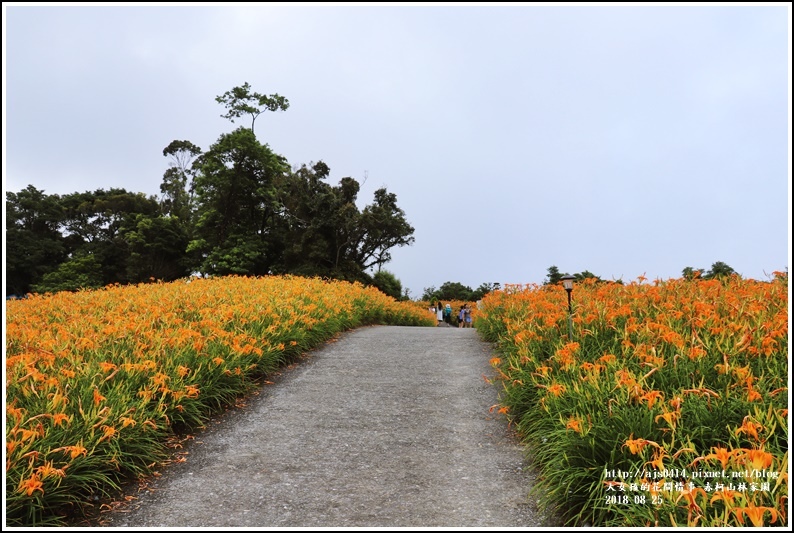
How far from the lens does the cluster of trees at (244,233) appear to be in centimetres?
2070

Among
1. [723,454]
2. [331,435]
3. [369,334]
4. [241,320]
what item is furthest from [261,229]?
[723,454]

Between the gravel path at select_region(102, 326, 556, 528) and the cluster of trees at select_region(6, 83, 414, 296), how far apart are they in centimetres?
1492

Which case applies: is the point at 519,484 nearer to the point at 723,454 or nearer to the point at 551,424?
the point at 551,424

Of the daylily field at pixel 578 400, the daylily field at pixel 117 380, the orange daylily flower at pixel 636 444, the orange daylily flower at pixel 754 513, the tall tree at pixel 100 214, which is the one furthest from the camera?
the tall tree at pixel 100 214

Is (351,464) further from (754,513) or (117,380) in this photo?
(754,513)

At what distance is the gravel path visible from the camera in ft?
8.58

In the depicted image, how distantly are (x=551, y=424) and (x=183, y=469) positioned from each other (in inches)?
104

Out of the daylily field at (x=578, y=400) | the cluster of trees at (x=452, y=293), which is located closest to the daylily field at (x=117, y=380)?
the daylily field at (x=578, y=400)

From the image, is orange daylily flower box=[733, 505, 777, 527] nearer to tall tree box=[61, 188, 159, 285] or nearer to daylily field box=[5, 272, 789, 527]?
daylily field box=[5, 272, 789, 527]

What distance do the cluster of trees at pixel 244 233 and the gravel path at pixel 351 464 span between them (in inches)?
587

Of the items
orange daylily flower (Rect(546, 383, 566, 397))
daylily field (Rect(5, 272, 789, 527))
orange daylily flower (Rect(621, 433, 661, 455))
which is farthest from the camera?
orange daylily flower (Rect(546, 383, 566, 397))

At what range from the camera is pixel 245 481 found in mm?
2996

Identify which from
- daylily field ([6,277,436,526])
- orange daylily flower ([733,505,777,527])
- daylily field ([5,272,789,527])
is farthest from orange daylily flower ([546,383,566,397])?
daylily field ([6,277,436,526])

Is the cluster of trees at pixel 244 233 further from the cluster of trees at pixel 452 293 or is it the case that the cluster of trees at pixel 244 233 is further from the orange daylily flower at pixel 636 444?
the orange daylily flower at pixel 636 444
